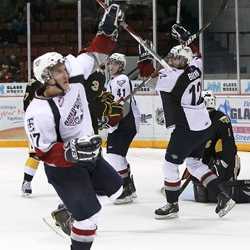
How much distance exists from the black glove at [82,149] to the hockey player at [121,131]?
217cm

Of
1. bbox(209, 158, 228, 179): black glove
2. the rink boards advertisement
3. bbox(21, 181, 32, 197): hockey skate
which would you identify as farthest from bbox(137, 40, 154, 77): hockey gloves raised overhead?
the rink boards advertisement

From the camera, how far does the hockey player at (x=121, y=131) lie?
16.4 feet

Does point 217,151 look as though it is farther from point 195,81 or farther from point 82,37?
point 82,37

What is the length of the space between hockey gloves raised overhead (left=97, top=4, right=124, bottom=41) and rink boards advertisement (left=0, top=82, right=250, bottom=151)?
480 centimetres

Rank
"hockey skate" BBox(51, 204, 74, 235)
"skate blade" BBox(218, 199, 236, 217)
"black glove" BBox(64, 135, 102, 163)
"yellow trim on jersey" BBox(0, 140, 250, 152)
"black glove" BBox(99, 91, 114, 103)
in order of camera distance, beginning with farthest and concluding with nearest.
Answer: "yellow trim on jersey" BBox(0, 140, 250, 152) → "black glove" BBox(99, 91, 114, 103) → "skate blade" BBox(218, 199, 236, 217) → "hockey skate" BBox(51, 204, 74, 235) → "black glove" BBox(64, 135, 102, 163)

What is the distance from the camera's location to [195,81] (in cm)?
434

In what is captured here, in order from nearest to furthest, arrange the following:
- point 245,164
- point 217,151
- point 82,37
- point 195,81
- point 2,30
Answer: point 195,81 < point 217,151 < point 245,164 < point 82,37 < point 2,30

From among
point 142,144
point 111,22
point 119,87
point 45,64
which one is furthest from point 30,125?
point 142,144

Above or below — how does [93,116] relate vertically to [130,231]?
above

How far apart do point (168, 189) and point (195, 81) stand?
668mm

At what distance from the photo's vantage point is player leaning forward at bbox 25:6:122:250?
9.18 ft

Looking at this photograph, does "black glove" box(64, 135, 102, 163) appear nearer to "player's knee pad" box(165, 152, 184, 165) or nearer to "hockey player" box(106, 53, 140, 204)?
"player's knee pad" box(165, 152, 184, 165)

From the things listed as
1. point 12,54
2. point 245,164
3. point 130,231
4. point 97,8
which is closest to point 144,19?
point 97,8

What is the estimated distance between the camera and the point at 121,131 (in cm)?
512
